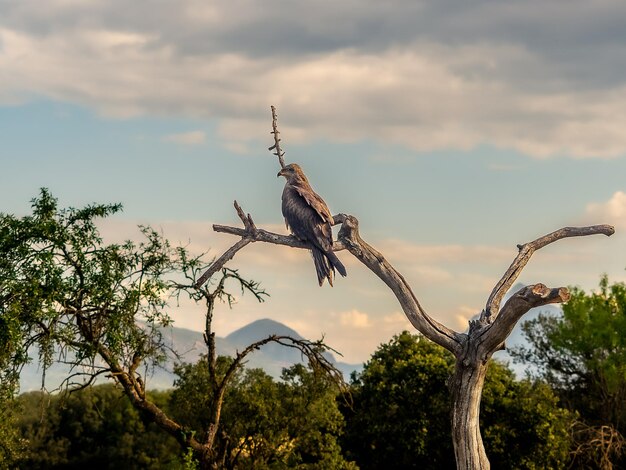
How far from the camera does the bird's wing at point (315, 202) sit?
17984mm

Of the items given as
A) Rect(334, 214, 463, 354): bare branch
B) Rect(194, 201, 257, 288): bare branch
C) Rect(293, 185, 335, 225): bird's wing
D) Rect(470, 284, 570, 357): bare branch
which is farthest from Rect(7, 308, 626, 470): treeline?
Rect(470, 284, 570, 357): bare branch

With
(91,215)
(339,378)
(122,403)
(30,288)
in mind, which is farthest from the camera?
(122,403)

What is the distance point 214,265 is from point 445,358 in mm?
20613

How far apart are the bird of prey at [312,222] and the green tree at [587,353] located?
28.3 metres

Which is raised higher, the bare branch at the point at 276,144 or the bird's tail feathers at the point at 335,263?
the bare branch at the point at 276,144

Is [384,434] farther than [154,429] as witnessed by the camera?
No

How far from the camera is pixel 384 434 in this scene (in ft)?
120

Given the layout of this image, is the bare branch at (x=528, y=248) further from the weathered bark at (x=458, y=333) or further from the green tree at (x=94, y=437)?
the green tree at (x=94, y=437)

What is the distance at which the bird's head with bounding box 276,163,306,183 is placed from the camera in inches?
757

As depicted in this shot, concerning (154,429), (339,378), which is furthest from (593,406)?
(339,378)

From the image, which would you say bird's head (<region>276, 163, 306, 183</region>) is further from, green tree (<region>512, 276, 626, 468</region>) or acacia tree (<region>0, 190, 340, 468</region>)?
green tree (<region>512, 276, 626, 468</region>)

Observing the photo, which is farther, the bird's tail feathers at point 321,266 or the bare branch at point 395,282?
the bare branch at point 395,282

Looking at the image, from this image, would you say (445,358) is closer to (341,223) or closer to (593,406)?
(593,406)

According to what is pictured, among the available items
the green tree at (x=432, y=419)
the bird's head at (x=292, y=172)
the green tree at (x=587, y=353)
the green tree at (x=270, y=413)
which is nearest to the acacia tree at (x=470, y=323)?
the bird's head at (x=292, y=172)
